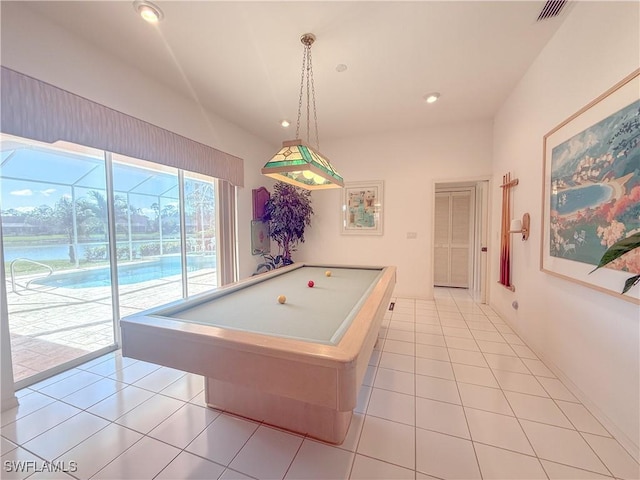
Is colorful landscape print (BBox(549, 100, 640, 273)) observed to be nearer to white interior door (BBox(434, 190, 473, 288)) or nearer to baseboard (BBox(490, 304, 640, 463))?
baseboard (BBox(490, 304, 640, 463))

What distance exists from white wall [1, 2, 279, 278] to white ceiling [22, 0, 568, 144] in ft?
0.35

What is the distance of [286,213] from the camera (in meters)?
4.50

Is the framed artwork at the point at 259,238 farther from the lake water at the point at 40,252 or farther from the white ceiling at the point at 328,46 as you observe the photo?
the lake water at the point at 40,252

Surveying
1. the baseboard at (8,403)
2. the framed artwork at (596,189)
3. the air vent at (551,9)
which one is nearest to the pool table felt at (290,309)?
the framed artwork at (596,189)

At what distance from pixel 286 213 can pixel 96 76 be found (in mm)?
2801

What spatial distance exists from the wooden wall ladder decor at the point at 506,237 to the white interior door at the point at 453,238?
1.83 metres

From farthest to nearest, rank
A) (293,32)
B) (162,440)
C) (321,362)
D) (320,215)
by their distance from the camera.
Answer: (320,215), (293,32), (162,440), (321,362)

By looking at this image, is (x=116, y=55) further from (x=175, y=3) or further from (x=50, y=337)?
(x=50, y=337)

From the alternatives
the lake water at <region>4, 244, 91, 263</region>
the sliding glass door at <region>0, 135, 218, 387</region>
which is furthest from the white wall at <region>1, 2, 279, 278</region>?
the lake water at <region>4, 244, 91, 263</region>

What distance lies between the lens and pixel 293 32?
2.21m

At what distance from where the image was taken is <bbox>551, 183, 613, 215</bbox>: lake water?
64.6 inches

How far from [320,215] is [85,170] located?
137 inches

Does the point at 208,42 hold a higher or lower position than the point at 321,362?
higher

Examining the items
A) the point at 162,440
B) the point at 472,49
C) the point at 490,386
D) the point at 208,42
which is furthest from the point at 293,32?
the point at 490,386
